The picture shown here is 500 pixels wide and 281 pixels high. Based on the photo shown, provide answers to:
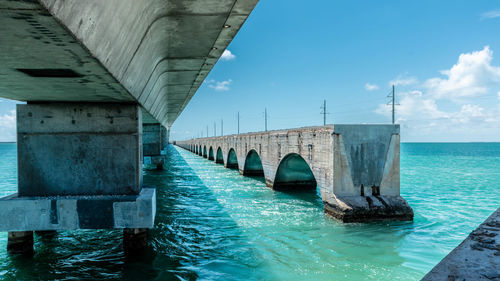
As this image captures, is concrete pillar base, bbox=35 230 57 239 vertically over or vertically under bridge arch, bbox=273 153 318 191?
under

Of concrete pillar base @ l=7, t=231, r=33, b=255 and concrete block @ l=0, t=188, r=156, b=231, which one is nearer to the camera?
concrete block @ l=0, t=188, r=156, b=231

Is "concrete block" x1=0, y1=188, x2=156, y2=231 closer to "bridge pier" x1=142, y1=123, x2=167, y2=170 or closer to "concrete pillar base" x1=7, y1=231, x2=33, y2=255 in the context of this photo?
"concrete pillar base" x1=7, y1=231, x2=33, y2=255

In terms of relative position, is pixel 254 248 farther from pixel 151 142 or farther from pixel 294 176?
pixel 151 142

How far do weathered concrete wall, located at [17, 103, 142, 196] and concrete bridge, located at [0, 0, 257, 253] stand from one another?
2 centimetres

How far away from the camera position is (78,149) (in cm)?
805

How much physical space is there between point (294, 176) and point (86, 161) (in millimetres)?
14147

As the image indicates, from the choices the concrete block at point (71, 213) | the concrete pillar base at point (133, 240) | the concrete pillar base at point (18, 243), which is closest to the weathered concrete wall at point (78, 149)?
the concrete block at point (71, 213)

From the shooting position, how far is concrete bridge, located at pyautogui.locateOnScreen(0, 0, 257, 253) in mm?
4535

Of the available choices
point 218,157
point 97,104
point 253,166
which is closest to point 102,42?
point 97,104

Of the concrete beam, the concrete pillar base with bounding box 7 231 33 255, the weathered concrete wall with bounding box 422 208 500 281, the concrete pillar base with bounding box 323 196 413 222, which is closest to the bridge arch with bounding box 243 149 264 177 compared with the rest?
the concrete pillar base with bounding box 323 196 413 222

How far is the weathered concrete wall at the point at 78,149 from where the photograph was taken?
25.9ft

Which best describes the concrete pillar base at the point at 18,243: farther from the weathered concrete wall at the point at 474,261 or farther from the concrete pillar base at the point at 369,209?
the concrete pillar base at the point at 369,209

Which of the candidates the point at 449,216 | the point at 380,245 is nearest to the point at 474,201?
the point at 449,216

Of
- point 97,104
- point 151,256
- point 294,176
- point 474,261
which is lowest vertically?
point 151,256
